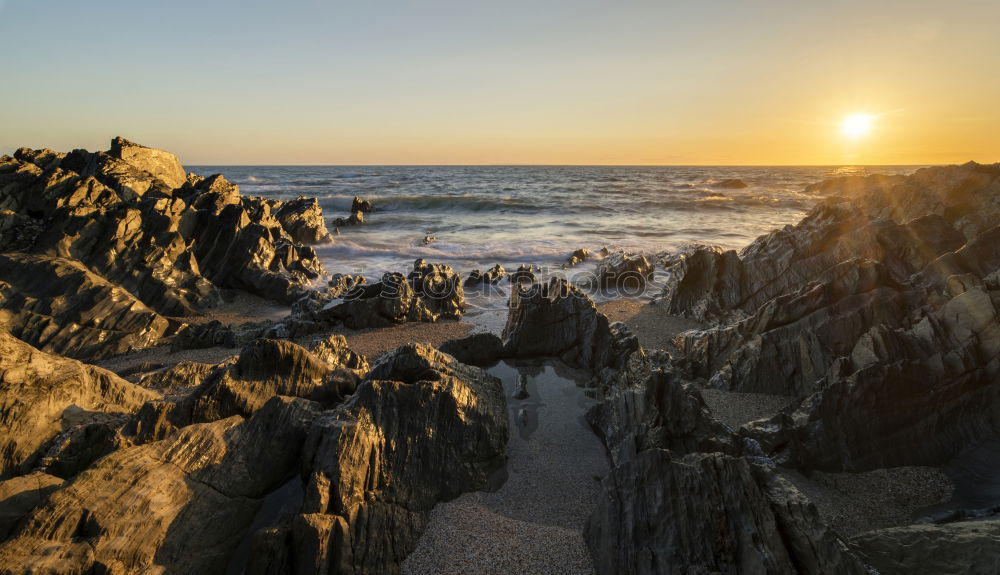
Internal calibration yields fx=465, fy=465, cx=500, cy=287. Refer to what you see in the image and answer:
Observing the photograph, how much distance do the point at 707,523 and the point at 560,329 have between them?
595 centimetres

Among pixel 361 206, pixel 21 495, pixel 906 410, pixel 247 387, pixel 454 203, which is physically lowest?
pixel 21 495

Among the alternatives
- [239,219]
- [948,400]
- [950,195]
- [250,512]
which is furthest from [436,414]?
[950,195]

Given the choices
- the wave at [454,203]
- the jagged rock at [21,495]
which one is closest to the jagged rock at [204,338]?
the jagged rock at [21,495]

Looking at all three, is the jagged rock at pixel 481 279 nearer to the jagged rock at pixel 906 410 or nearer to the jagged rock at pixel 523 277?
the jagged rock at pixel 523 277

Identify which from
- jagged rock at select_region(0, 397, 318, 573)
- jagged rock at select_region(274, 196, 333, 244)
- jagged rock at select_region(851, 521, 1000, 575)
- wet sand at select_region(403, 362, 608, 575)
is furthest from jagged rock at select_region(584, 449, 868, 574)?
jagged rock at select_region(274, 196, 333, 244)

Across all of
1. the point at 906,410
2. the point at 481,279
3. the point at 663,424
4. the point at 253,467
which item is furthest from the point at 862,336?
the point at 481,279

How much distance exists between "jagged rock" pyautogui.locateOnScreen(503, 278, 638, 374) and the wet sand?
5.74ft

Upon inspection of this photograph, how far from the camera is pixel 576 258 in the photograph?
22.8m

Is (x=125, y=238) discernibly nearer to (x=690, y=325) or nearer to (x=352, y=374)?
(x=352, y=374)

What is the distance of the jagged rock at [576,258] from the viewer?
22255mm

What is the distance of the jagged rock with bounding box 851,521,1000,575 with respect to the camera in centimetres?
374

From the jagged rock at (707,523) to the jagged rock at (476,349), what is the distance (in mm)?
5076

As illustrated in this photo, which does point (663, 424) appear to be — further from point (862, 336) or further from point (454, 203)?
point (454, 203)

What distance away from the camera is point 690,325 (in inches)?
492
